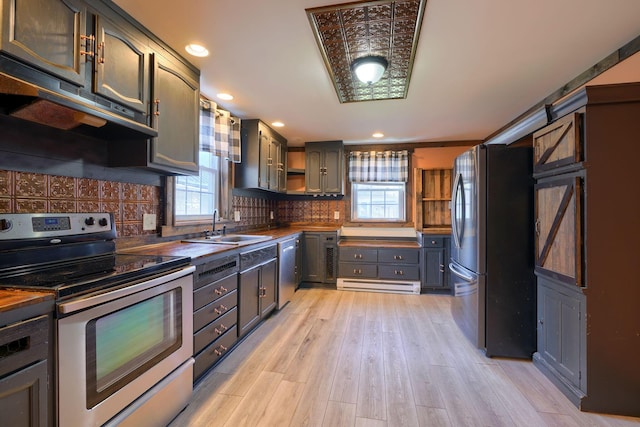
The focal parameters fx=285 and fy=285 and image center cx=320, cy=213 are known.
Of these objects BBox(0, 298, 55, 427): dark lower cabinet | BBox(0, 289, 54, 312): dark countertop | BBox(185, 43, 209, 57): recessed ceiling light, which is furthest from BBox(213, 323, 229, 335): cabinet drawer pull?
BBox(185, 43, 209, 57): recessed ceiling light

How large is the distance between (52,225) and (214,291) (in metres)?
0.97

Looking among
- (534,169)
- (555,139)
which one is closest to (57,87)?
(555,139)

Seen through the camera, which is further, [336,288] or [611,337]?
[336,288]

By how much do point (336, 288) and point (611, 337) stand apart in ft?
9.84

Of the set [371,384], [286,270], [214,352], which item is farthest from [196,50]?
[371,384]

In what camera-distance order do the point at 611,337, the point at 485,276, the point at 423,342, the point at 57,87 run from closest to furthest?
the point at 57,87
the point at 611,337
the point at 485,276
the point at 423,342

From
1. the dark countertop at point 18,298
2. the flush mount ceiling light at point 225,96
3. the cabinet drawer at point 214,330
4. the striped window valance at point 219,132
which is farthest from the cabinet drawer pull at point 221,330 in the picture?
the flush mount ceiling light at point 225,96

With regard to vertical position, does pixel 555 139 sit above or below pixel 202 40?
below

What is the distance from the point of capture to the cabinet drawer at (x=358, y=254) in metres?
4.18

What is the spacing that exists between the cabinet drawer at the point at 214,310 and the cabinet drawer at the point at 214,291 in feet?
0.11

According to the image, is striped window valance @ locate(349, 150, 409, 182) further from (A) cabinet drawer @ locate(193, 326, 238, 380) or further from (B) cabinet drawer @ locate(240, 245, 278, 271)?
(A) cabinet drawer @ locate(193, 326, 238, 380)

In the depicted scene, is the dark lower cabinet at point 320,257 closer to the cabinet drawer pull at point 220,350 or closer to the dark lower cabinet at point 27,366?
the cabinet drawer pull at point 220,350

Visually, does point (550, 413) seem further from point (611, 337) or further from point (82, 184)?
point (82, 184)

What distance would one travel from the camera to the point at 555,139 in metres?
1.86
